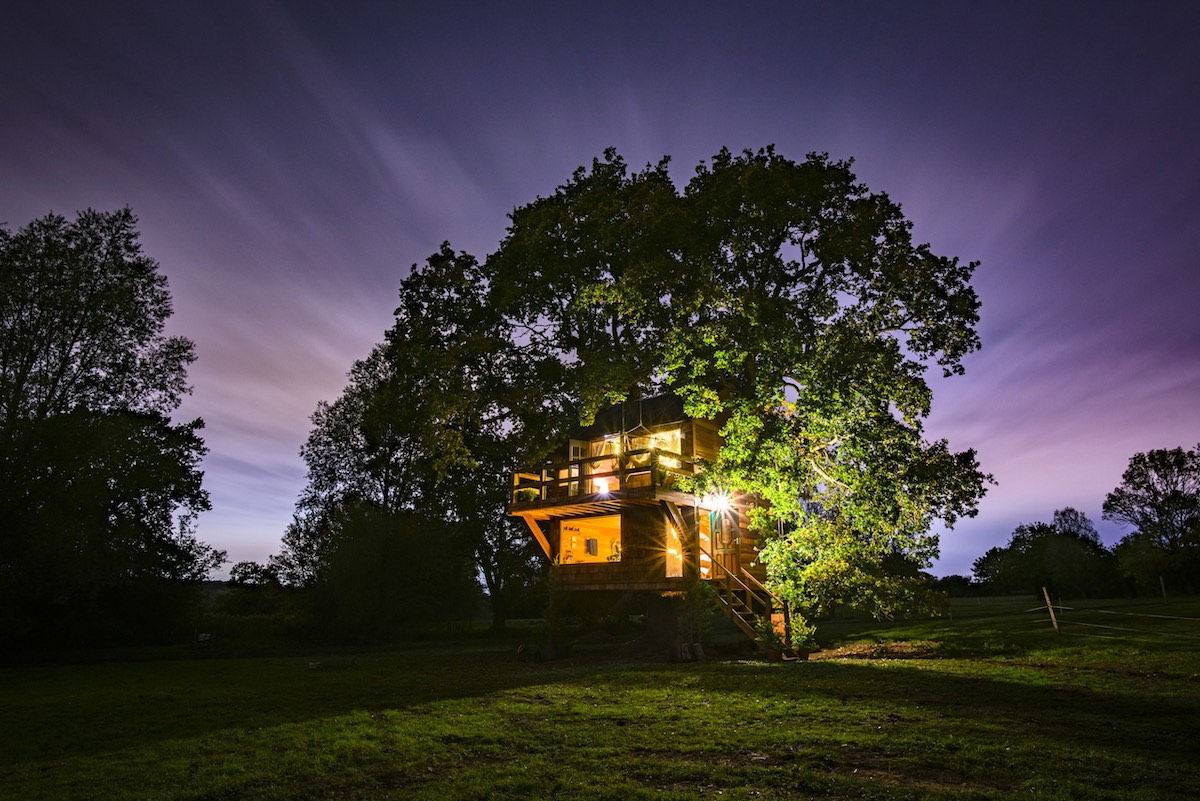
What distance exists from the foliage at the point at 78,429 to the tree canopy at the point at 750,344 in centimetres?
1195

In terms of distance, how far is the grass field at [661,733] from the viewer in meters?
7.23

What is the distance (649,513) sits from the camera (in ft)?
81.6

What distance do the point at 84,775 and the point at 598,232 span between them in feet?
63.6

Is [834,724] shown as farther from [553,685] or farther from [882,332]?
[882,332]

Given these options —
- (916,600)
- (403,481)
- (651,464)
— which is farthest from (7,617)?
(916,600)

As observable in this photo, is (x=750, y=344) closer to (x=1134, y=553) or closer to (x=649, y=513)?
(x=649, y=513)

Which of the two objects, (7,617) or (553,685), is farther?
(7,617)

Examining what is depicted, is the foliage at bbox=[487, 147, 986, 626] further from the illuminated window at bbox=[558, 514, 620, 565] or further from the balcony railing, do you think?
the illuminated window at bbox=[558, 514, 620, 565]

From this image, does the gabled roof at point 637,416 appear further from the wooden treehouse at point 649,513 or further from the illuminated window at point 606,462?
the illuminated window at point 606,462

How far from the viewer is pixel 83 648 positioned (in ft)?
109

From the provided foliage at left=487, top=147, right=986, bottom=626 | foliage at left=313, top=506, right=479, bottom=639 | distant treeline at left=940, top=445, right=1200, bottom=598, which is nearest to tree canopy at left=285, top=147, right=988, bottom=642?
foliage at left=487, top=147, right=986, bottom=626

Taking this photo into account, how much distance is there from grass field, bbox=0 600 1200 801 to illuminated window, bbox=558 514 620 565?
11.2m

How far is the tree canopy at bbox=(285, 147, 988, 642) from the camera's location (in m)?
19.3

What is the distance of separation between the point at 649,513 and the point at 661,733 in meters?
15.2
